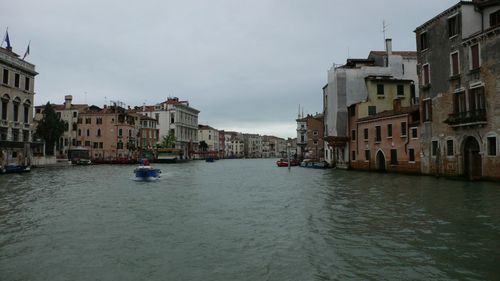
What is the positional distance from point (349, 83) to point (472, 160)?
72.8 feet

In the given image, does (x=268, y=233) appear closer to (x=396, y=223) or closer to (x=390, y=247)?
(x=390, y=247)

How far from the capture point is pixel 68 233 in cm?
1116

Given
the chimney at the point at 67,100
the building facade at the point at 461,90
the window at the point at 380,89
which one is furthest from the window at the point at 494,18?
the chimney at the point at 67,100

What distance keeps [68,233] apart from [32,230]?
1.28 metres

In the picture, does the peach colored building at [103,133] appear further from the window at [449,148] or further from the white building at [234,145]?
the white building at [234,145]

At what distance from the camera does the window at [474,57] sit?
1040 inches

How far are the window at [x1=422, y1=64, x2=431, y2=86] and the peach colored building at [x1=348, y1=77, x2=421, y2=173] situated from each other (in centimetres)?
368

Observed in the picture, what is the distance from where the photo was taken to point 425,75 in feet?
106

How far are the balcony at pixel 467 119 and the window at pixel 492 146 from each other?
116 cm

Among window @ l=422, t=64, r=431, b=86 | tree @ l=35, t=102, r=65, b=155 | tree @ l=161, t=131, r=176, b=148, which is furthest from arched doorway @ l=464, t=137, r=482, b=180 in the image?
tree @ l=161, t=131, r=176, b=148

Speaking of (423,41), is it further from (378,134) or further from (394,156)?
(394,156)

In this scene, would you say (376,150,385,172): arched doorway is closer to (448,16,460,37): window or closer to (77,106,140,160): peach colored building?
(448,16,460,37): window

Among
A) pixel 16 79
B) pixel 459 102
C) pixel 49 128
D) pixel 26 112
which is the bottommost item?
pixel 459 102

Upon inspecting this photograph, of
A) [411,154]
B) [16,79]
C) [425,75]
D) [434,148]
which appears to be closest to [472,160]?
[434,148]
